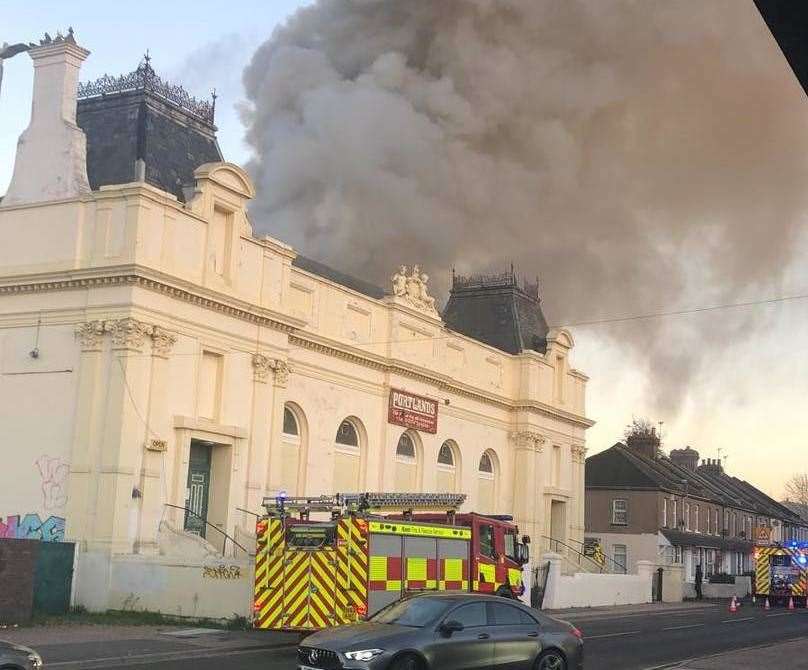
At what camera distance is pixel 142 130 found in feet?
105

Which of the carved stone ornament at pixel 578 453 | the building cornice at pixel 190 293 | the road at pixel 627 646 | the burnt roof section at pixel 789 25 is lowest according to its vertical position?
the road at pixel 627 646

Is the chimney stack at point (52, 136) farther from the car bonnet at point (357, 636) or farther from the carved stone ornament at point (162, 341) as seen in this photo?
the car bonnet at point (357, 636)

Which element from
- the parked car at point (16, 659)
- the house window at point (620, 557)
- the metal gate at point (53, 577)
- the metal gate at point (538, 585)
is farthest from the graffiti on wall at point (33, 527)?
the house window at point (620, 557)

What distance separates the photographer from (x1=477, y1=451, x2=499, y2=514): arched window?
46938mm

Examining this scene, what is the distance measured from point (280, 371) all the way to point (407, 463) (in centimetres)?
1002

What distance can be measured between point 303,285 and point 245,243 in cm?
383

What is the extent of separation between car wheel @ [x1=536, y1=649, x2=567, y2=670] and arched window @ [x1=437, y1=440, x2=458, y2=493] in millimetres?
29402

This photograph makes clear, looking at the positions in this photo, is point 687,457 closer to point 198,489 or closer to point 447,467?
point 447,467

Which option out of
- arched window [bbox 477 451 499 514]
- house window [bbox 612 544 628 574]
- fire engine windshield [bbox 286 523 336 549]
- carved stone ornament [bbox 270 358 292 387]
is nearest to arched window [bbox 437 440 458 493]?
arched window [bbox 477 451 499 514]

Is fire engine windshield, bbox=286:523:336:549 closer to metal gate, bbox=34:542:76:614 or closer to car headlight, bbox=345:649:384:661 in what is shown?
metal gate, bbox=34:542:76:614

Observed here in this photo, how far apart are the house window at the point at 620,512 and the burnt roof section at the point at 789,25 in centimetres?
6262

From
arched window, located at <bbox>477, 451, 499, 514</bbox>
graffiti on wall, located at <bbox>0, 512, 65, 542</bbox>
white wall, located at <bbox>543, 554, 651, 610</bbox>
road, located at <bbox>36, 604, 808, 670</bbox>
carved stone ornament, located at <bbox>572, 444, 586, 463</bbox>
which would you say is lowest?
road, located at <bbox>36, 604, 808, 670</bbox>

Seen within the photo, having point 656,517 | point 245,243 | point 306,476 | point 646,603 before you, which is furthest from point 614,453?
point 245,243

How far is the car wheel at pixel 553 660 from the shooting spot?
13891 mm
